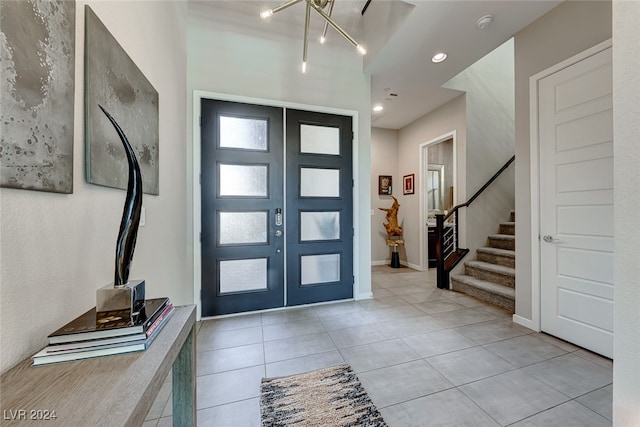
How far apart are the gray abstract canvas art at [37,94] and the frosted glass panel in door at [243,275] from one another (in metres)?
1.95

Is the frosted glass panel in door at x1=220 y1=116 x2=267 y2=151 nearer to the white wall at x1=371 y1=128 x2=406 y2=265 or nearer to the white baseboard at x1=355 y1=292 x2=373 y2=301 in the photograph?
the white baseboard at x1=355 y1=292 x2=373 y2=301

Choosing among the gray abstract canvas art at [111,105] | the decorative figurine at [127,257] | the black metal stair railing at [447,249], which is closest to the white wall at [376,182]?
the black metal stair railing at [447,249]

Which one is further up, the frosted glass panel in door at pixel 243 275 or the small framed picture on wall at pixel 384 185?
the small framed picture on wall at pixel 384 185

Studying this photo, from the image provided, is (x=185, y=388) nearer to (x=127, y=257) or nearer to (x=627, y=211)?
(x=127, y=257)

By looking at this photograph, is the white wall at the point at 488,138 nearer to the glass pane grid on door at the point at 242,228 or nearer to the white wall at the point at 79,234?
the glass pane grid on door at the point at 242,228

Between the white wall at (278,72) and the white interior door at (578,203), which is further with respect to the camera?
the white wall at (278,72)

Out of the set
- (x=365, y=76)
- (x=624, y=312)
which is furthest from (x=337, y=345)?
(x=365, y=76)

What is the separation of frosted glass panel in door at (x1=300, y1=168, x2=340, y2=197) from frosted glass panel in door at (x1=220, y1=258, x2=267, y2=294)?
97 cm

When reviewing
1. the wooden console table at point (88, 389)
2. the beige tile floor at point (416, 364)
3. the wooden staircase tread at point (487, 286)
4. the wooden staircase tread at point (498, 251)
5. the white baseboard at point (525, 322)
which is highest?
the wooden console table at point (88, 389)

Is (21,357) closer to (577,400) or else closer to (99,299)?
(99,299)

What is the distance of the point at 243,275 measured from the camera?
275 cm

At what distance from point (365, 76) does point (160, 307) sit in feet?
11.0

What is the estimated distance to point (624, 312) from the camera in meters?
0.95

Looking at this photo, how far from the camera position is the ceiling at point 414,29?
7.33 feet
